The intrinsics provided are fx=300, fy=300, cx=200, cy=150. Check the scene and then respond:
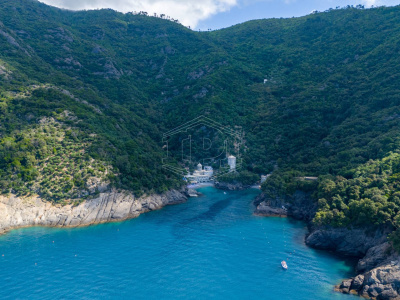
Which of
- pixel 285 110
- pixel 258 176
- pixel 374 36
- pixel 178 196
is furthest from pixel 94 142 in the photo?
pixel 374 36

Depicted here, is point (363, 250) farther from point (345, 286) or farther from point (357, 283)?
point (345, 286)

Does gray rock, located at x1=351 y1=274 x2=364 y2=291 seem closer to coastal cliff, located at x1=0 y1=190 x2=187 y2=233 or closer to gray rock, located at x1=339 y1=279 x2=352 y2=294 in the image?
gray rock, located at x1=339 y1=279 x2=352 y2=294

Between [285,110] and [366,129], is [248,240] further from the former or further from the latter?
[285,110]

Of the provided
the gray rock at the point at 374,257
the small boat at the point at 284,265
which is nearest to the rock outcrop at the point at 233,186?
the small boat at the point at 284,265

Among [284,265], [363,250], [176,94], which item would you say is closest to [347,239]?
[363,250]

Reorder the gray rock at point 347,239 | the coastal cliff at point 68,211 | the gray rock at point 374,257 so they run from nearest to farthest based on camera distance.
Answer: the gray rock at point 374,257
the gray rock at point 347,239
the coastal cliff at point 68,211

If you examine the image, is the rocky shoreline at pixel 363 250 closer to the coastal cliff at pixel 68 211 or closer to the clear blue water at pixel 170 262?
the clear blue water at pixel 170 262

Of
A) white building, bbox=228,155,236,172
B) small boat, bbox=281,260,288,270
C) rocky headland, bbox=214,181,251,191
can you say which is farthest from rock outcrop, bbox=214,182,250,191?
small boat, bbox=281,260,288,270
